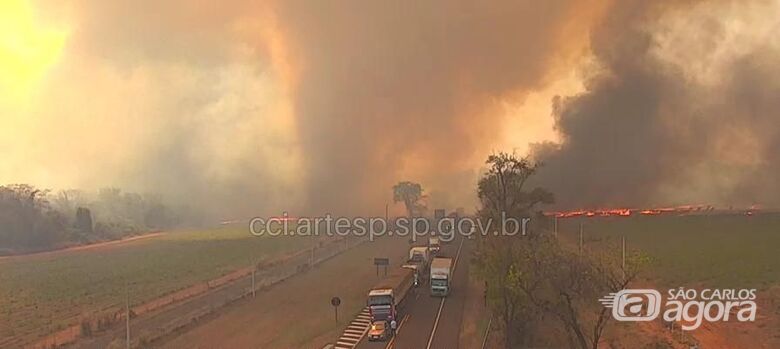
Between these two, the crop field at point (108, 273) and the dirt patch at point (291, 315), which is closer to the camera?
the dirt patch at point (291, 315)

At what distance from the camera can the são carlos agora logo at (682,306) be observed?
21016 mm

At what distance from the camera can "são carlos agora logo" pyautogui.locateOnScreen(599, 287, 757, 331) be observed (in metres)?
21.0

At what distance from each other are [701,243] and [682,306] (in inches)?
1245

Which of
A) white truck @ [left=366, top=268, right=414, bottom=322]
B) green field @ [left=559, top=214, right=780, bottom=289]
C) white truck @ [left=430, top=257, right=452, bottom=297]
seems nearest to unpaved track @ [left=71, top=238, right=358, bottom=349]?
white truck @ [left=366, top=268, right=414, bottom=322]

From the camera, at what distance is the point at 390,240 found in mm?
82688

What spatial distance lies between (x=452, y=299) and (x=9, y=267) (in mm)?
48156

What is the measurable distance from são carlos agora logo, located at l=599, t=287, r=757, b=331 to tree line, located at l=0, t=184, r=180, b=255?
7280 cm

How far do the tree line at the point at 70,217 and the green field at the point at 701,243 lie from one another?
62.4 m

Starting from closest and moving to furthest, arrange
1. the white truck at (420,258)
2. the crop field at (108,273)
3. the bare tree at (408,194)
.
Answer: the crop field at (108,273) → the white truck at (420,258) → the bare tree at (408,194)

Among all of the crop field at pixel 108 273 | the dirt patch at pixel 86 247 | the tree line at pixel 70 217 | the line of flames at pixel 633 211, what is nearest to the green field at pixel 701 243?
the line of flames at pixel 633 211

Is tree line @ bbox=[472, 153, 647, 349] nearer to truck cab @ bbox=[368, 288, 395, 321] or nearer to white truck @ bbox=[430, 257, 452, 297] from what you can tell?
truck cab @ bbox=[368, 288, 395, 321]

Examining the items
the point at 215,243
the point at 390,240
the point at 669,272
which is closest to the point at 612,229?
the point at 669,272

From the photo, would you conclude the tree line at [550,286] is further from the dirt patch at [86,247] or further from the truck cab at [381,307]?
the dirt patch at [86,247]

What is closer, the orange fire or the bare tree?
the orange fire
